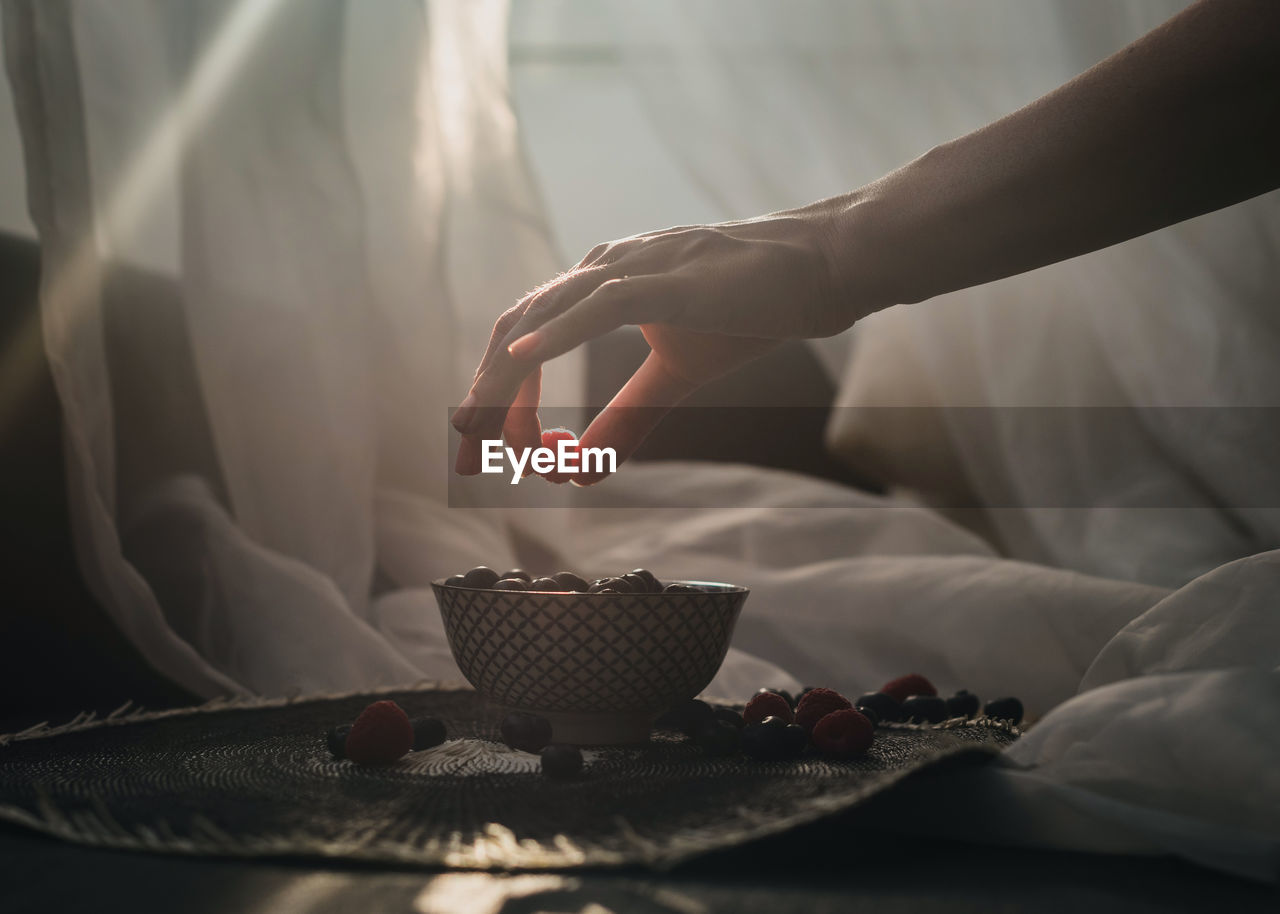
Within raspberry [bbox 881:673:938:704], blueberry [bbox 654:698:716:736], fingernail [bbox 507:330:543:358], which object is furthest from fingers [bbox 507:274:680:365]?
raspberry [bbox 881:673:938:704]

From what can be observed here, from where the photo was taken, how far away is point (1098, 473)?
1162 millimetres

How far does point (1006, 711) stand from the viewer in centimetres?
66

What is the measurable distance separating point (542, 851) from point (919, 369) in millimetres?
1174

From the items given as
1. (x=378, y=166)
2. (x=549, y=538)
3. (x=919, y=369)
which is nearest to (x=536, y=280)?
(x=378, y=166)

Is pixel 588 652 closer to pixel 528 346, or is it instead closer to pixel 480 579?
pixel 480 579

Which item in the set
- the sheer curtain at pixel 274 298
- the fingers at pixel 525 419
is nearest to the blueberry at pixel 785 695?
the fingers at pixel 525 419

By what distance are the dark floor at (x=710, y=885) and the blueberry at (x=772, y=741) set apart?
13 centimetres

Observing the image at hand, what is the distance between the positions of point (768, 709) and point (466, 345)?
30.9 inches

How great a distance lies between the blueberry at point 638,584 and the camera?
0.55 meters

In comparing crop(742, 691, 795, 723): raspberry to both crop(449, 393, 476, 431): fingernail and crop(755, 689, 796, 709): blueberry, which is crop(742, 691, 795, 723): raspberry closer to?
crop(755, 689, 796, 709): blueberry

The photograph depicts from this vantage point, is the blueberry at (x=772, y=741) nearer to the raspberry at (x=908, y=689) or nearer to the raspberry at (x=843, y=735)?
the raspberry at (x=843, y=735)

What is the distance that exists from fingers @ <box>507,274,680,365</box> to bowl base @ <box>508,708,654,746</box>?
0.73 feet

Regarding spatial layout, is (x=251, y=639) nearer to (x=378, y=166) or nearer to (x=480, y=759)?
(x=480, y=759)

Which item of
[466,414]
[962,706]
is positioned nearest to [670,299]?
[466,414]
